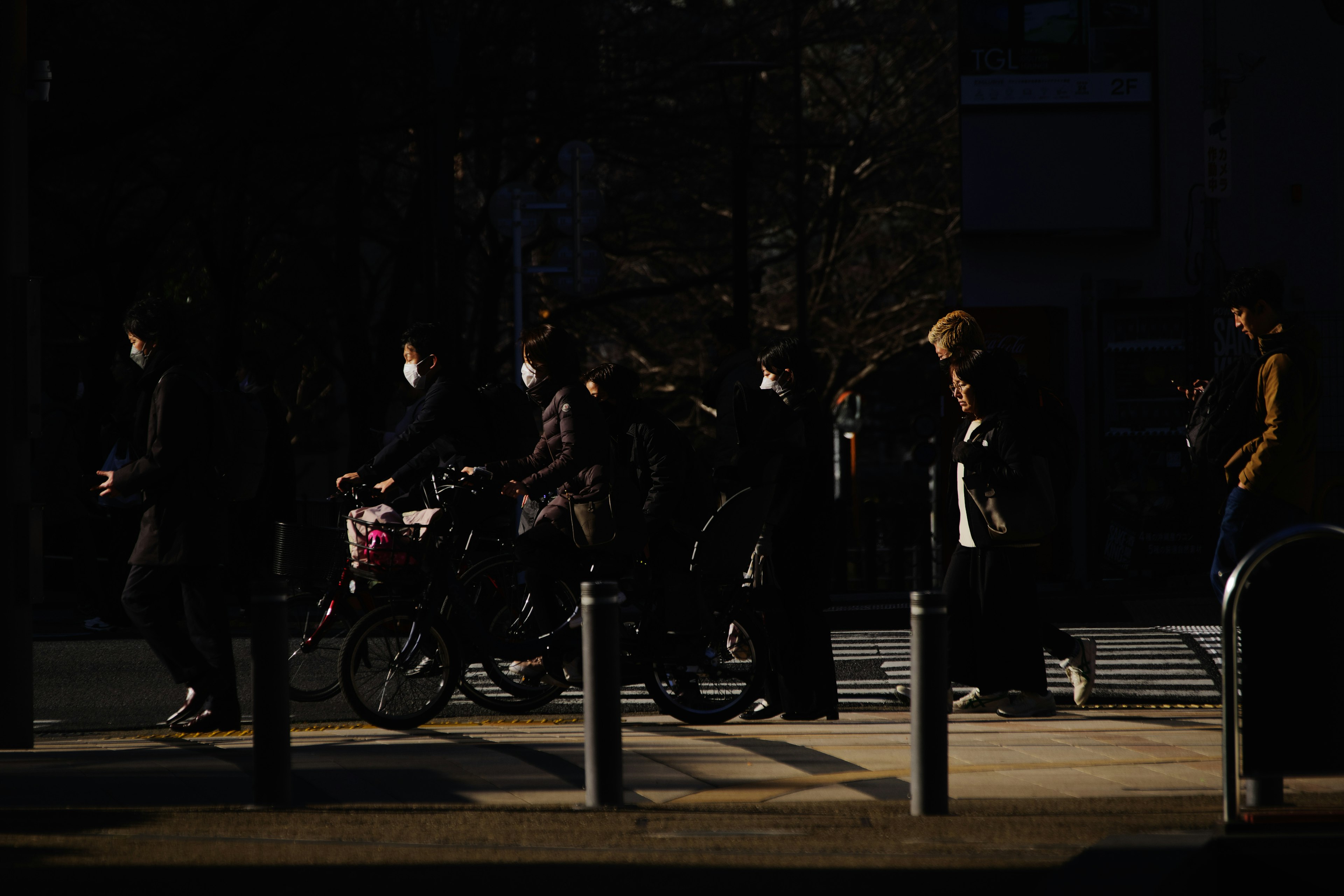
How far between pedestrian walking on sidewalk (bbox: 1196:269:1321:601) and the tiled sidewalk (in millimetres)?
880

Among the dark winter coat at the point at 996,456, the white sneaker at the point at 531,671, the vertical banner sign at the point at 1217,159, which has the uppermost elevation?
the vertical banner sign at the point at 1217,159

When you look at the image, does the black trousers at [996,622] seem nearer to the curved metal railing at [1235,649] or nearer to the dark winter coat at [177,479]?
the curved metal railing at [1235,649]

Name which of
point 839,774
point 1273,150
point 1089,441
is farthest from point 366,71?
point 839,774

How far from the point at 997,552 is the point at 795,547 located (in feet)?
2.78

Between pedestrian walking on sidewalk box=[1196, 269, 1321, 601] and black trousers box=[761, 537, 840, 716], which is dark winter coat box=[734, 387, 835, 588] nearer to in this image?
black trousers box=[761, 537, 840, 716]

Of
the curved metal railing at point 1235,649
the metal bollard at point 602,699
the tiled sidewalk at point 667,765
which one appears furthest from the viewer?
the tiled sidewalk at point 667,765

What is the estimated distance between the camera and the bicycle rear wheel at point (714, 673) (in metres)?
8.03

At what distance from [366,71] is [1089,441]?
301 inches

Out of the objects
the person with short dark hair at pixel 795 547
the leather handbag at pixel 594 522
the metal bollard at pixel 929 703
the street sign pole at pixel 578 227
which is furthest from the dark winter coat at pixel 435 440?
the street sign pole at pixel 578 227

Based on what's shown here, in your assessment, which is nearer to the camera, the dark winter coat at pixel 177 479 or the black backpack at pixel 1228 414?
the black backpack at pixel 1228 414

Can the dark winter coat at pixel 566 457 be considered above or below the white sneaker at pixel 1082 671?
above

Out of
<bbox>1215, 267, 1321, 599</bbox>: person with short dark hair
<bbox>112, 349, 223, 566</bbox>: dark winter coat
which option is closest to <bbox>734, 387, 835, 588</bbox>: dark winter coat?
<bbox>1215, 267, 1321, 599</bbox>: person with short dark hair

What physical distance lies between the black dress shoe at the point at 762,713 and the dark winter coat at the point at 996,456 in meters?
1.13

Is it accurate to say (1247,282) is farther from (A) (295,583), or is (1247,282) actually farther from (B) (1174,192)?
(B) (1174,192)
